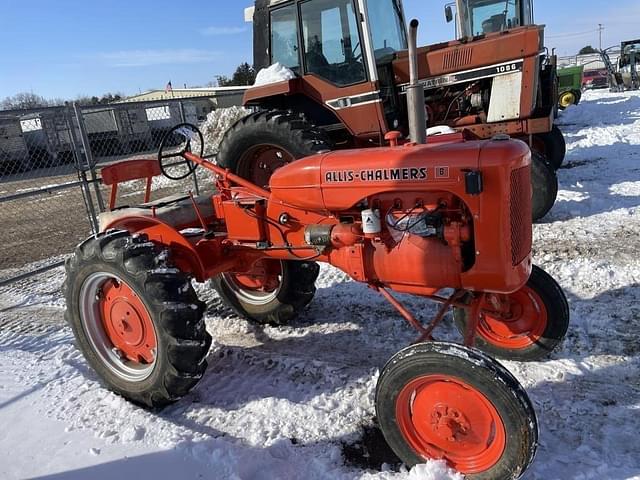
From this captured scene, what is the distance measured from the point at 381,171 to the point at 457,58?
432 centimetres

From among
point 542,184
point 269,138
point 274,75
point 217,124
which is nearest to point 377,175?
point 269,138

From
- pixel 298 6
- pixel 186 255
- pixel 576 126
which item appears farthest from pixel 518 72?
pixel 576 126

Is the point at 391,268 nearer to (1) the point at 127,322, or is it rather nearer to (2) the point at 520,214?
(2) the point at 520,214

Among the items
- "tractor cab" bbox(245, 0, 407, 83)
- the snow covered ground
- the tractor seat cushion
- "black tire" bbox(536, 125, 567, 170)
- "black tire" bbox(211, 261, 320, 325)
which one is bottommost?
the snow covered ground

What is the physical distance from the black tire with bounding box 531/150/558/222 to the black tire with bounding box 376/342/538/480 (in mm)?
3939

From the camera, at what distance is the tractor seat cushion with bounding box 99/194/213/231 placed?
368 cm

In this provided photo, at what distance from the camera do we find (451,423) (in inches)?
92.7

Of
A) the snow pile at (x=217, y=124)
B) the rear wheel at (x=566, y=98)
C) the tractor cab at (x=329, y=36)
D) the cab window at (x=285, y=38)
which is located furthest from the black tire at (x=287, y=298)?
the rear wheel at (x=566, y=98)

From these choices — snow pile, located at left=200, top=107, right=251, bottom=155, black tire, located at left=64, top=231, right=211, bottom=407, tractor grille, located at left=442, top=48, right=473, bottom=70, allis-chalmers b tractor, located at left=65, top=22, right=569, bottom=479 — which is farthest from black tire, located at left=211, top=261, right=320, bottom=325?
snow pile, located at left=200, top=107, right=251, bottom=155

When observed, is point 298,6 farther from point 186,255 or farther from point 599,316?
point 599,316

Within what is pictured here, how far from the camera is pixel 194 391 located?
3.34 metres

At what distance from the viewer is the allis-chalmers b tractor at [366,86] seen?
18.9 ft

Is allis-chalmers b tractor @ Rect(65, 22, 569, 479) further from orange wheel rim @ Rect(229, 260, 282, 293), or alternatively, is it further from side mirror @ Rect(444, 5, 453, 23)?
side mirror @ Rect(444, 5, 453, 23)

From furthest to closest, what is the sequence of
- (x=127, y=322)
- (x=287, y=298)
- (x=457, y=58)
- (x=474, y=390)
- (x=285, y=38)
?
(x=285, y=38), (x=457, y=58), (x=287, y=298), (x=127, y=322), (x=474, y=390)
